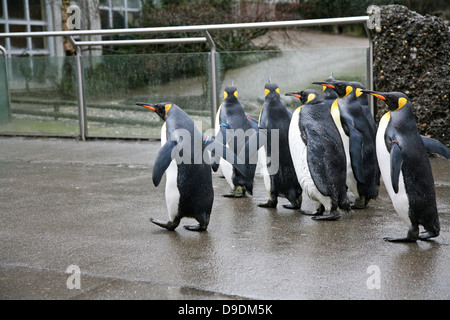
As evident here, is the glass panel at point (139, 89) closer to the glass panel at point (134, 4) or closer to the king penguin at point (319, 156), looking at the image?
the king penguin at point (319, 156)

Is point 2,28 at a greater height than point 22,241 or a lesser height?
greater

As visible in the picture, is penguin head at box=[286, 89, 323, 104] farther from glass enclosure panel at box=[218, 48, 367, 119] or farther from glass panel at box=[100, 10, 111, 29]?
glass panel at box=[100, 10, 111, 29]

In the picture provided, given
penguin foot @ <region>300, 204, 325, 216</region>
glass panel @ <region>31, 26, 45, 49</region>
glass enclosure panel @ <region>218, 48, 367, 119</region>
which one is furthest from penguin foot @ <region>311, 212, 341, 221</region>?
glass panel @ <region>31, 26, 45, 49</region>

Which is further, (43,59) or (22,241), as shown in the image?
(43,59)

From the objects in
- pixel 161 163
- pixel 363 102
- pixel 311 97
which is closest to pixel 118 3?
pixel 363 102

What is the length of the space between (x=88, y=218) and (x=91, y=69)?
5005mm

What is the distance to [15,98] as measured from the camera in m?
9.37

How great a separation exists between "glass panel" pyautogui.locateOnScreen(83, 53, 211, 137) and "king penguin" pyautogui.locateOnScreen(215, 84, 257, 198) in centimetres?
301

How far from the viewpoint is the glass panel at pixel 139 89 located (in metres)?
8.34

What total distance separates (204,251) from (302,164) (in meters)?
1.19

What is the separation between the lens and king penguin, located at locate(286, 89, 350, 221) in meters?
4.16

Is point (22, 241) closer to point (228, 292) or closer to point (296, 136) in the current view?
point (228, 292)

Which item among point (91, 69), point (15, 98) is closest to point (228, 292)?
point (91, 69)

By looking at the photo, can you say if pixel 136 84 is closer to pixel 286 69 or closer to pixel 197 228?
pixel 286 69
